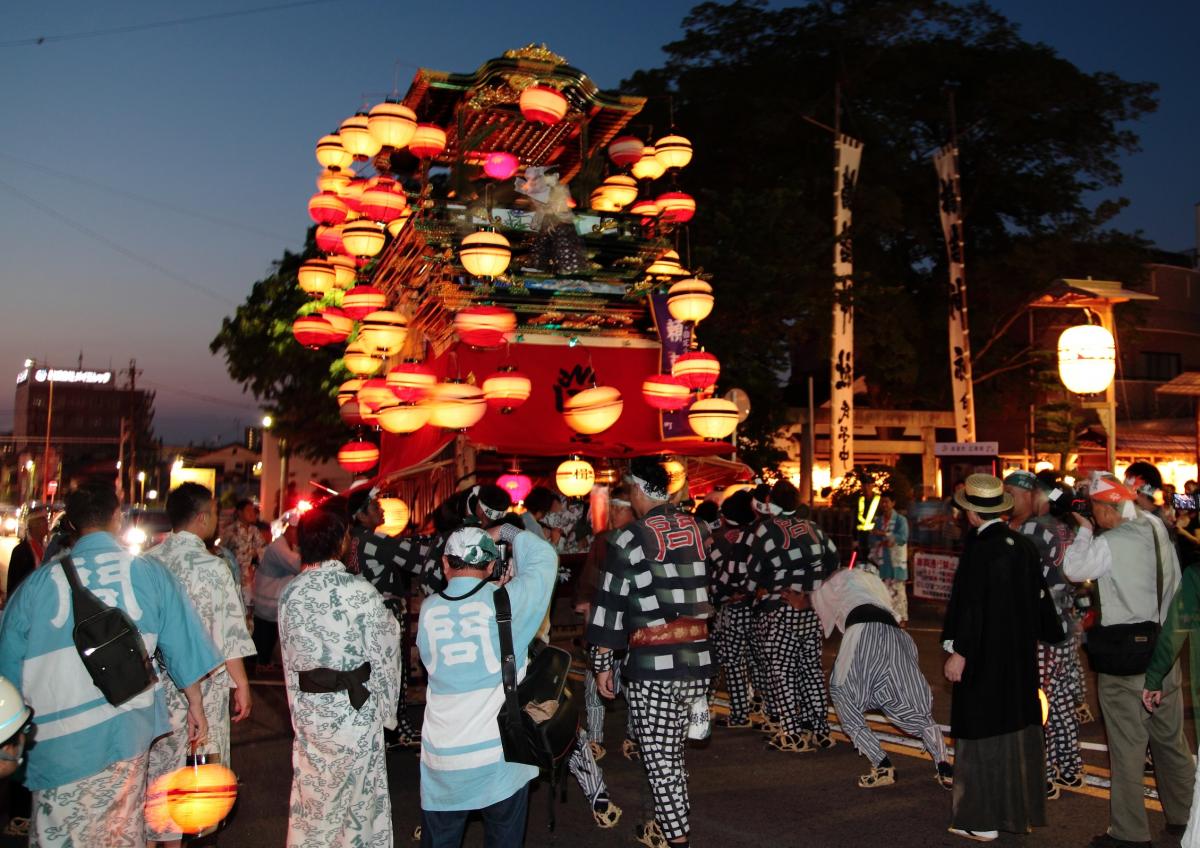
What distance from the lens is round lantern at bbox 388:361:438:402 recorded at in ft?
41.7

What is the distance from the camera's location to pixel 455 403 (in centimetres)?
1262

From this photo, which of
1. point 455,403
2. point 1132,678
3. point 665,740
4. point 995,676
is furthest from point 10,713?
point 455,403

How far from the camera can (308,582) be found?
454 centimetres

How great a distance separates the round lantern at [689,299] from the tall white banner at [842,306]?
8126mm

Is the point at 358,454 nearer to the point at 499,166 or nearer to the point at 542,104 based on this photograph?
the point at 499,166

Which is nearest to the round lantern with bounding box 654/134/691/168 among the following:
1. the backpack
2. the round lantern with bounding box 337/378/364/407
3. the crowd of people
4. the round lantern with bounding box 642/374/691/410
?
the round lantern with bounding box 642/374/691/410

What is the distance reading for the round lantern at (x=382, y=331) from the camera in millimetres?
13352

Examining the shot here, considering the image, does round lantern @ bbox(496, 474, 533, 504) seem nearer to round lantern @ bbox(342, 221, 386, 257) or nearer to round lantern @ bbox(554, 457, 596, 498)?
round lantern @ bbox(554, 457, 596, 498)

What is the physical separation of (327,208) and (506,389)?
4287 mm

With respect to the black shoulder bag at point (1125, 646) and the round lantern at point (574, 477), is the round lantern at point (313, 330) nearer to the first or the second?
the round lantern at point (574, 477)

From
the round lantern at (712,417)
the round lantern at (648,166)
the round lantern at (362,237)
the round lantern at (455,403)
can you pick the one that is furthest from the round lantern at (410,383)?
the round lantern at (648,166)

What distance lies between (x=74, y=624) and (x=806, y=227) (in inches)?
734

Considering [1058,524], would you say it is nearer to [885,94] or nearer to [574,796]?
[574,796]

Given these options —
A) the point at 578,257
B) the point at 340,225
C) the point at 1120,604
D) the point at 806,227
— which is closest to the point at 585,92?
the point at 578,257
